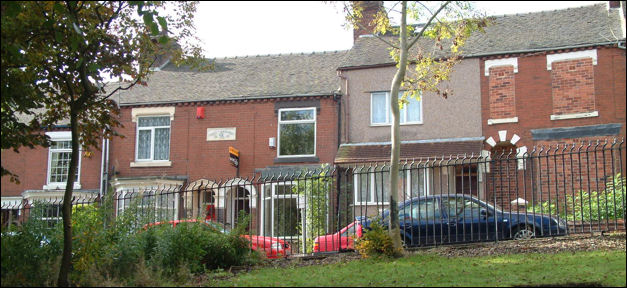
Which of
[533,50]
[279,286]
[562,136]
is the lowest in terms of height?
[279,286]

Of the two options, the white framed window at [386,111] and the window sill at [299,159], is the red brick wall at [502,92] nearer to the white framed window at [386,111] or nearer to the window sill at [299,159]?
the white framed window at [386,111]

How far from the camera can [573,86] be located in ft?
68.6

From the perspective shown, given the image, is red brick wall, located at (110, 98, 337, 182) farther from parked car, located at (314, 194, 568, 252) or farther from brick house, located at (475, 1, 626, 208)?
parked car, located at (314, 194, 568, 252)

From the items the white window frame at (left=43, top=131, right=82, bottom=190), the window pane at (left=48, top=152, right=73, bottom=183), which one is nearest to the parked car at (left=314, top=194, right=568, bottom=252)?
the white window frame at (left=43, top=131, right=82, bottom=190)

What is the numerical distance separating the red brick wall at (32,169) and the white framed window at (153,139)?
1.76 m

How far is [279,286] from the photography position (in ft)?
29.0

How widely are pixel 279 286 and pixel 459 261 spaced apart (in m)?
2.99

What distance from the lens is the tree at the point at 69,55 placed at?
377 inches

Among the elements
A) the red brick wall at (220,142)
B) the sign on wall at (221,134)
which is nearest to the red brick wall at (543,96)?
the red brick wall at (220,142)

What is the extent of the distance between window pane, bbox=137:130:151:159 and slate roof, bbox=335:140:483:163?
25.6 ft

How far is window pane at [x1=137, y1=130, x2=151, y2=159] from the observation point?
82.8ft

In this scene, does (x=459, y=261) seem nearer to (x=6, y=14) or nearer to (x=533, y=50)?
(x=6, y=14)

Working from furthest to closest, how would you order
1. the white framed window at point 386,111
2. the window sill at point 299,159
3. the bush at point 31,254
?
the window sill at point 299,159, the white framed window at point 386,111, the bush at point 31,254

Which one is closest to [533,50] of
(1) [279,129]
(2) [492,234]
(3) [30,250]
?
(1) [279,129]
